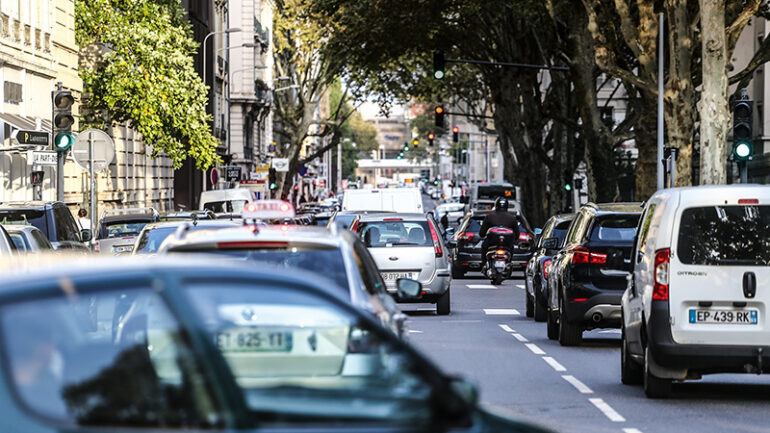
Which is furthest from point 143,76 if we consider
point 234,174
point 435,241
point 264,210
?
point 264,210

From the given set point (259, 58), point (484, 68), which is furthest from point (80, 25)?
point (259, 58)

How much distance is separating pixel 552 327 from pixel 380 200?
17.4m

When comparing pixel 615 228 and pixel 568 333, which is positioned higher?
pixel 615 228

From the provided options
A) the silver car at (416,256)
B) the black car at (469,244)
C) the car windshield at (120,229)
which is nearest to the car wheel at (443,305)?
the silver car at (416,256)

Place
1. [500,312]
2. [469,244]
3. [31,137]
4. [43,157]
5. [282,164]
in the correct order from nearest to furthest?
[31,137]
[500,312]
[43,157]
[469,244]
[282,164]

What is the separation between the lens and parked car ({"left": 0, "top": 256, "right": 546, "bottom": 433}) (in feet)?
14.4

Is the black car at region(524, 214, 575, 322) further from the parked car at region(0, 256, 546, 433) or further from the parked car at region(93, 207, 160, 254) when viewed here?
the parked car at region(0, 256, 546, 433)

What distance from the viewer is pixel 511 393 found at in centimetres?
1316

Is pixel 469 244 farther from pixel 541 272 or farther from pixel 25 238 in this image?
pixel 25 238

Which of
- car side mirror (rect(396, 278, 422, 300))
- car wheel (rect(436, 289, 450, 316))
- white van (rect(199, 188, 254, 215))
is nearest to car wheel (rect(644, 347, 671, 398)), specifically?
car side mirror (rect(396, 278, 422, 300))

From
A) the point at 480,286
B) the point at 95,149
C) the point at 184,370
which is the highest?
the point at 95,149

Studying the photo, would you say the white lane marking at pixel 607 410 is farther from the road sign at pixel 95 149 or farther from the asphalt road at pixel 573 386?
the road sign at pixel 95 149

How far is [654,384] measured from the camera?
12625 mm

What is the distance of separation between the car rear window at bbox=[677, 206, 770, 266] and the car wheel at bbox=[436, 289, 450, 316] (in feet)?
37.2
